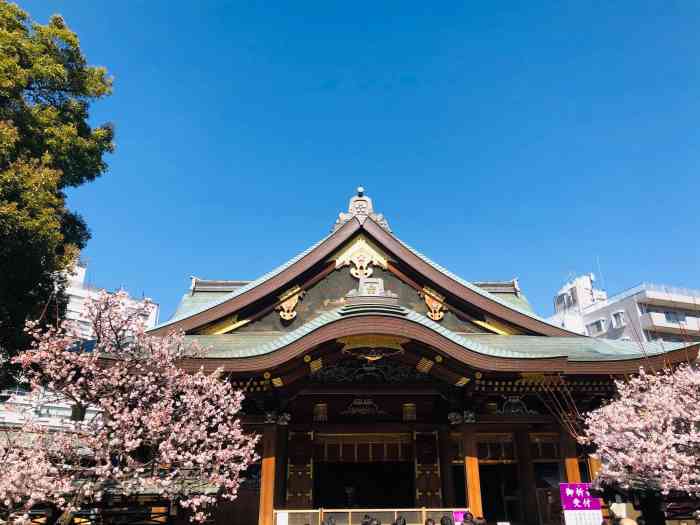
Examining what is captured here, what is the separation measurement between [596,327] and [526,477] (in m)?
48.8

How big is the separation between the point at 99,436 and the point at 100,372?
4.21 ft

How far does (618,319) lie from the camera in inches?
2163

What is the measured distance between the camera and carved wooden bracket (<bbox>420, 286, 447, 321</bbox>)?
51.3 feet

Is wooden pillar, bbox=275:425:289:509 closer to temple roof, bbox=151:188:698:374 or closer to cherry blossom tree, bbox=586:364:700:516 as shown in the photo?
temple roof, bbox=151:188:698:374

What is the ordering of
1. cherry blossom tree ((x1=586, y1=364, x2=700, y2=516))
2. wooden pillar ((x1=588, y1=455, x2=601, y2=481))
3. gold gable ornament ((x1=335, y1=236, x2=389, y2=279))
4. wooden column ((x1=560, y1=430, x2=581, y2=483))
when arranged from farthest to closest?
1. gold gable ornament ((x1=335, y1=236, x2=389, y2=279))
2. wooden pillar ((x1=588, y1=455, x2=601, y2=481))
3. wooden column ((x1=560, y1=430, x2=581, y2=483))
4. cherry blossom tree ((x1=586, y1=364, x2=700, y2=516))

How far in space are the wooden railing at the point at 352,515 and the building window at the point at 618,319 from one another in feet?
167

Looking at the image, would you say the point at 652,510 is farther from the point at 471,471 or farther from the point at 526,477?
the point at 526,477

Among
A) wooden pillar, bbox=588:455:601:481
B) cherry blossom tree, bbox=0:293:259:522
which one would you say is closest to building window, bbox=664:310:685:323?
wooden pillar, bbox=588:455:601:481

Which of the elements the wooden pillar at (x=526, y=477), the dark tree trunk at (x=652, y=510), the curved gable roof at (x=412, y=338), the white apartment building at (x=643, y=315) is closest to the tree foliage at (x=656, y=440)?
the dark tree trunk at (x=652, y=510)

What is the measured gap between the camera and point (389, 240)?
→ 1611cm

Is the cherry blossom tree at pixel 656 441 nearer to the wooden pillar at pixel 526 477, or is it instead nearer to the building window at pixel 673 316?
the wooden pillar at pixel 526 477

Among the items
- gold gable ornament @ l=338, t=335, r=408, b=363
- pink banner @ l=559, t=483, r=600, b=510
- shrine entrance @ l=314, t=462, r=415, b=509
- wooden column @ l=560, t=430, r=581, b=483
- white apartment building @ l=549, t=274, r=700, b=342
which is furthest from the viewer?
white apartment building @ l=549, t=274, r=700, b=342

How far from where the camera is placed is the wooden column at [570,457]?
486 inches

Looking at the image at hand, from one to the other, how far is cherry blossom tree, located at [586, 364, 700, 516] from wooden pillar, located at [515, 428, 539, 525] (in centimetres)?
370
